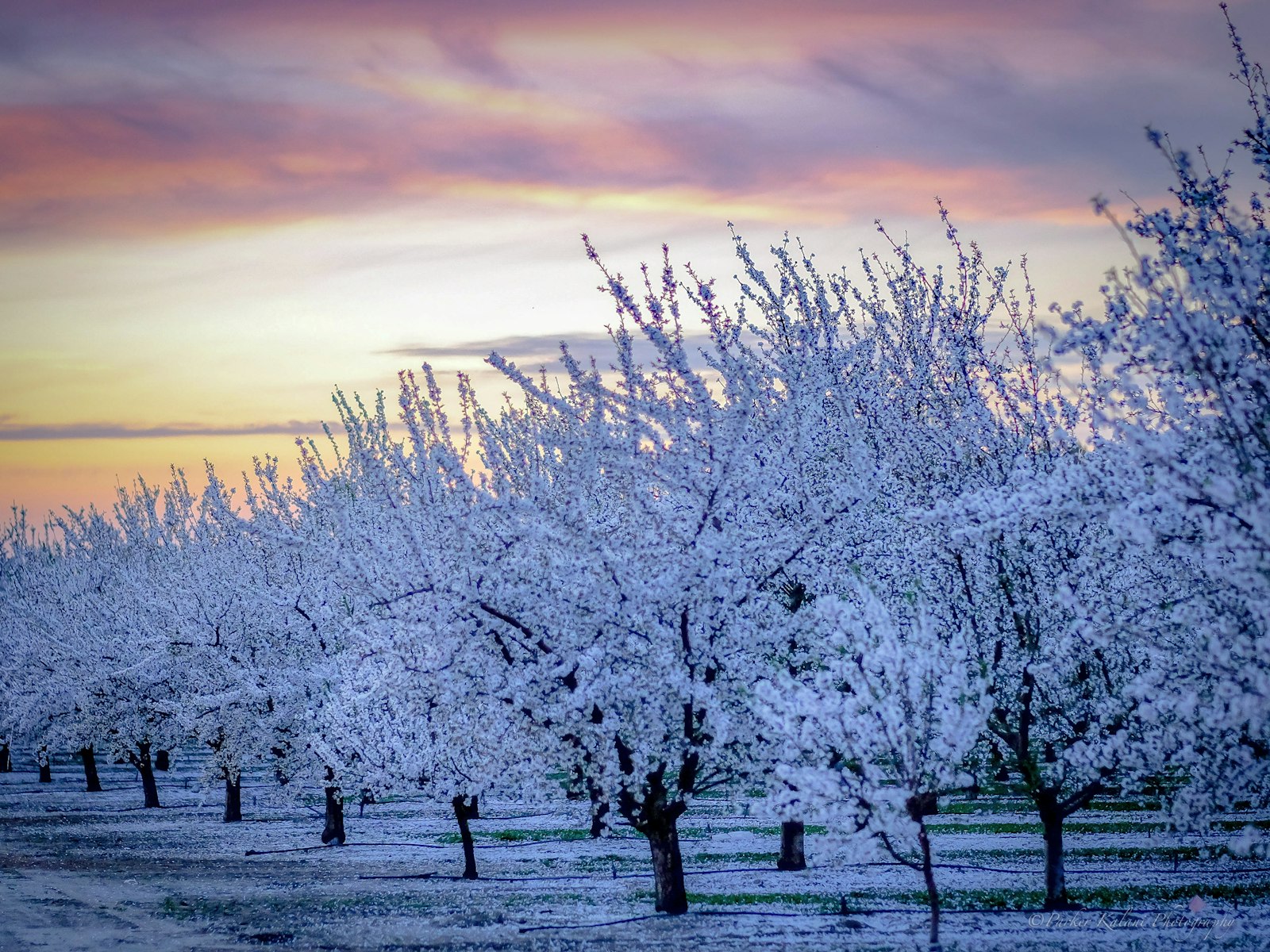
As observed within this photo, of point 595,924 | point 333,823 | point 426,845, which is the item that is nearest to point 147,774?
point 333,823

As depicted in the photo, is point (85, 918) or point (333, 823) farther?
point (333, 823)

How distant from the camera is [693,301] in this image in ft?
50.1

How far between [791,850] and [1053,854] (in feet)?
19.1

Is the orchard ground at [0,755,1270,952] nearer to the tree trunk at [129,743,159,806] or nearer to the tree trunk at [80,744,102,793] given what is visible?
the tree trunk at [129,743,159,806]

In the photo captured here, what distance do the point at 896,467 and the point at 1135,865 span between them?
8600mm

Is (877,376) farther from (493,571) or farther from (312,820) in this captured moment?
(312,820)

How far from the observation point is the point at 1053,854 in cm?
1568

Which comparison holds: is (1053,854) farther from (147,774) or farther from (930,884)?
(147,774)

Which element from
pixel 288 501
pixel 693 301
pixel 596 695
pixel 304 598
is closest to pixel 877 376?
pixel 693 301

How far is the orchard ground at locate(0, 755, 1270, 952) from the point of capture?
14812 mm

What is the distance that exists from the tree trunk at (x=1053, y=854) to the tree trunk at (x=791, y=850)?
216 inches

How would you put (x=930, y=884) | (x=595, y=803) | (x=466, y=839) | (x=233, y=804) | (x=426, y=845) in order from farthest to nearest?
(x=233, y=804)
(x=426, y=845)
(x=466, y=839)
(x=595, y=803)
(x=930, y=884)

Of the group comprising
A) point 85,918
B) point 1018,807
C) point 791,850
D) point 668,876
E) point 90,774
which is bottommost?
point 90,774

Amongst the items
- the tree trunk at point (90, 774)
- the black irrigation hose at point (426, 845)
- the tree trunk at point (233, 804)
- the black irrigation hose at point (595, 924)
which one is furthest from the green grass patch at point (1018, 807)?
the tree trunk at point (90, 774)
